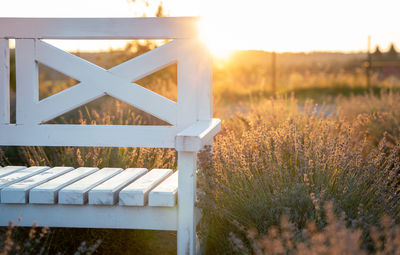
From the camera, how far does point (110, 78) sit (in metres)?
2.74

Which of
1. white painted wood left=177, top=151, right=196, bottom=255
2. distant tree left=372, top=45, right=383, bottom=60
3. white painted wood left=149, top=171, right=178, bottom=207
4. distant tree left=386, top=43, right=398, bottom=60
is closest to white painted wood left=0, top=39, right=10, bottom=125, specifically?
white painted wood left=149, top=171, right=178, bottom=207

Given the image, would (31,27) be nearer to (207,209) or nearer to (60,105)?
(60,105)

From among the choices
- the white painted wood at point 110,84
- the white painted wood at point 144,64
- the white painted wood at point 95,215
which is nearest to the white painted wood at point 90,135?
the white painted wood at point 110,84

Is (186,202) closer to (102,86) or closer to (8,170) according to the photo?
(102,86)

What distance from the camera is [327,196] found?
7.63ft

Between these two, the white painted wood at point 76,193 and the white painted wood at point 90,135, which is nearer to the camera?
the white painted wood at point 76,193

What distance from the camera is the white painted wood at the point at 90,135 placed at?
2746mm

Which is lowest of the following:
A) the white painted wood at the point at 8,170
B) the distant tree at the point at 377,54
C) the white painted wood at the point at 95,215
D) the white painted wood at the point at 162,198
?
the white painted wood at the point at 95,215

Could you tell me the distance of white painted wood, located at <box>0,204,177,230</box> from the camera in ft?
7.10

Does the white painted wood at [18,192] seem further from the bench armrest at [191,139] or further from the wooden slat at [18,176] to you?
the bench armrest at [191,139]

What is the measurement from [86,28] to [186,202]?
1.30 metres

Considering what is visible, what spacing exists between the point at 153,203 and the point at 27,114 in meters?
1.16

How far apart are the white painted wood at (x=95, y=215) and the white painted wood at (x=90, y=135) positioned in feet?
2.13

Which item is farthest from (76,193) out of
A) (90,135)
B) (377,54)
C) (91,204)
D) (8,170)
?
(377,54)
